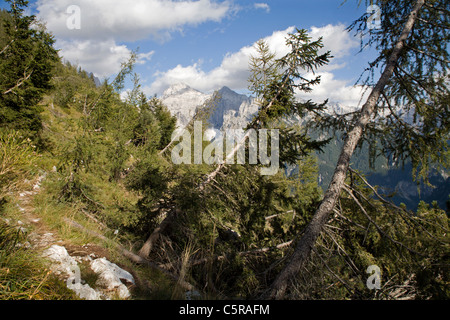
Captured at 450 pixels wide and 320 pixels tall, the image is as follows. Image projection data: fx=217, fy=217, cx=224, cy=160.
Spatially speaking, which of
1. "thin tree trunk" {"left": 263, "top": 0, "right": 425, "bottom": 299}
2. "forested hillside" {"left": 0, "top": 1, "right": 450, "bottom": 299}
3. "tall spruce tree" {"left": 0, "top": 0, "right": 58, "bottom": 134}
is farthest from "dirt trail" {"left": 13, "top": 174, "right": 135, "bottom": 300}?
"tall spruce tree" {"left": 0, "top": 0, "right": 58, "bottom": 134}

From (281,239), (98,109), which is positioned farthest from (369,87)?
(98,109)

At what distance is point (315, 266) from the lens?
383 cm

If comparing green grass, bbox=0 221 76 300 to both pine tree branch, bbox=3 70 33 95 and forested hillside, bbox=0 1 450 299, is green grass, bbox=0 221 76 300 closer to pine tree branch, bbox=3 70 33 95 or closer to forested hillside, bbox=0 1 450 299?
forested hillside, bbox=0 1 450 299

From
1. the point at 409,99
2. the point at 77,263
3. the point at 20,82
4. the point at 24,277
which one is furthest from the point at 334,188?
the point at 20,82

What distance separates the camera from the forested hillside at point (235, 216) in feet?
12.0

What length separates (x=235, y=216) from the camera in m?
6.37

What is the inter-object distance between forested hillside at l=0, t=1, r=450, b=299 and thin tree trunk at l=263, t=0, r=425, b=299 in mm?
63

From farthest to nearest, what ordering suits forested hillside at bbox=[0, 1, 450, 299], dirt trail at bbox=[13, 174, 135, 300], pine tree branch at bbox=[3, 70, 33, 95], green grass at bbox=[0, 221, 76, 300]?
pine tree branch at bbox=[3, 70, 33, 95]
forested hillside at bbox=[0, 1, 450, 299]
dirt trail at bbox=[13, 174, 135, 300]
green grass at bbox=[0, 221, 76, 300]

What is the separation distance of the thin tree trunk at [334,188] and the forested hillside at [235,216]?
63 mm

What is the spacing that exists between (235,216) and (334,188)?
2.89 m

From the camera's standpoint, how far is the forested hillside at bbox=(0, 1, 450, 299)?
3.65 meters
